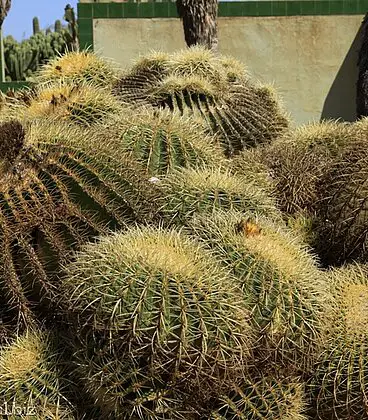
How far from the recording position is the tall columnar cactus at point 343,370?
9.00 ft

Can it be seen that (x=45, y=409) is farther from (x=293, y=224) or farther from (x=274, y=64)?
(x=274, y=64)

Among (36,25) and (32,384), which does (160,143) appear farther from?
(36,25)

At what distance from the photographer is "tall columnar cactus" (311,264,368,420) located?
2744mm

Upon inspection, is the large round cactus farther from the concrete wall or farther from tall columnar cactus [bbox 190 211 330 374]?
the concrete wall

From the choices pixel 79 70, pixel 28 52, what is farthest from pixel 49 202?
pixel 28 52

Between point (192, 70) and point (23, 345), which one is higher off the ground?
point (192, 70)

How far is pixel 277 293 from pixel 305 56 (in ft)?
28.1

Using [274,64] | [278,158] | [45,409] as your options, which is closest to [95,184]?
[45,409]

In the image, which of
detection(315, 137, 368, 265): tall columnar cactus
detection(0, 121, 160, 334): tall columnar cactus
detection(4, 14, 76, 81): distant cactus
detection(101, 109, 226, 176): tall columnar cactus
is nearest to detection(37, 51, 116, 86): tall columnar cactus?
detection(101, 109, 226, 176): tall columnar cactus

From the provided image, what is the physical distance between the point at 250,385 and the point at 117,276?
633 mm

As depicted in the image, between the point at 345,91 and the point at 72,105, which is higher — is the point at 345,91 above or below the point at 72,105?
below

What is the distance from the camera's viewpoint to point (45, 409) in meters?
2.57

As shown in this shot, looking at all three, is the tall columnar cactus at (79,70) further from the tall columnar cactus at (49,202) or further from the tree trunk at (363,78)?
the tree trunk at (363,78)

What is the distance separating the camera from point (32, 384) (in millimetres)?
2607
